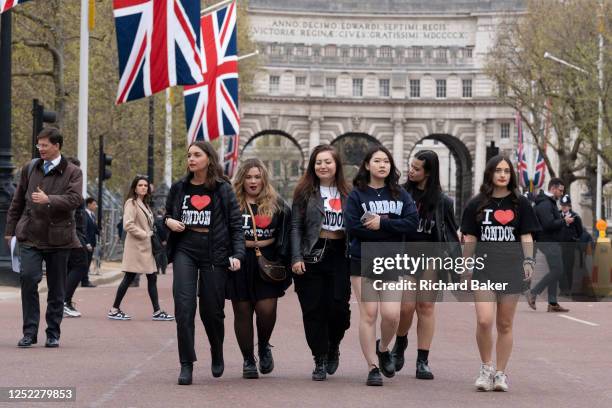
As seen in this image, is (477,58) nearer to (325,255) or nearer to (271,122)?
(271,122)

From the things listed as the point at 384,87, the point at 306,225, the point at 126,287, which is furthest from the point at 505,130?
the point at 306,225

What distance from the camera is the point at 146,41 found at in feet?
85.0

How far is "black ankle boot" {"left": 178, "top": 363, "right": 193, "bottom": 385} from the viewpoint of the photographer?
11672 millimetres

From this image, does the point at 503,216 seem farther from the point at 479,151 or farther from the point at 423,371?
the point at 479,151

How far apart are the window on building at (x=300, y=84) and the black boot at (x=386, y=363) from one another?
87207 mm

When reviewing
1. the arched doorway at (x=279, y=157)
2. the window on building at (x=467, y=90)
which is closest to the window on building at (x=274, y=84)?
the window on building at (x=467, y=90)

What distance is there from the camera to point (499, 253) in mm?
11773

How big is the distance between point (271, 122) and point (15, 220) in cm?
8538

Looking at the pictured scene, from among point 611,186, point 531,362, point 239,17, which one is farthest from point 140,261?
point 611,186

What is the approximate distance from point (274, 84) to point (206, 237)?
8765cm

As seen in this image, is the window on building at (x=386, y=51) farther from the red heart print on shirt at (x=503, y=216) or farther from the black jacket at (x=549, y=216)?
the red heart print on shirt at (x=503, y=216)

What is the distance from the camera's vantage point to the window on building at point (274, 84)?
98.7 m

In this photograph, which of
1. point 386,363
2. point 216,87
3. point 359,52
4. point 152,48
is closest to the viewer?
point 386,363

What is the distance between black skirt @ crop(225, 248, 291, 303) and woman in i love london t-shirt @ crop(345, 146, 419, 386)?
0.85 meters
